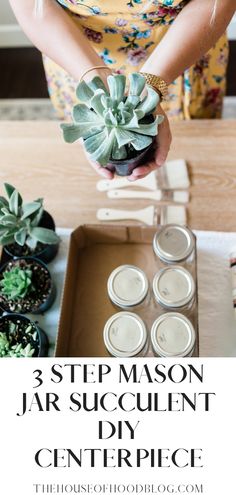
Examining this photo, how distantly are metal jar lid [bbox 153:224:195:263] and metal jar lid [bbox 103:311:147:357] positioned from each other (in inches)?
5.4

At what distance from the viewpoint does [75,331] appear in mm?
1021

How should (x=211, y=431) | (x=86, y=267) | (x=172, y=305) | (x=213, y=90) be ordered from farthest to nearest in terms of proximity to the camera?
1. (x=213, y=90)
2. (x=86, y=267)
3. (x=172, y=305)
4. (x=211, y=431)

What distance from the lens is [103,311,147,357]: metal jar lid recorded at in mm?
917

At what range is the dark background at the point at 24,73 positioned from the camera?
2.18 metres

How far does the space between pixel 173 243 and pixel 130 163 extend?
9.0 inches

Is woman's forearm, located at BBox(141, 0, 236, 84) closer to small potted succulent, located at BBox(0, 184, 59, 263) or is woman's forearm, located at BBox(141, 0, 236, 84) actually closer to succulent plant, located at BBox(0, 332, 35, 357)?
small potted succulent, located at BBox(0, 184, 59, 263)

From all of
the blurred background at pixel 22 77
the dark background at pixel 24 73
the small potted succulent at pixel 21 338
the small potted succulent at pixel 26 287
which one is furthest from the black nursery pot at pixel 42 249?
the dark background at pixel 24 73

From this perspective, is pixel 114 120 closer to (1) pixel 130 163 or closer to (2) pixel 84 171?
(1) pixel 130 163

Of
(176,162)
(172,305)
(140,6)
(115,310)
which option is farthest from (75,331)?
(140,6)

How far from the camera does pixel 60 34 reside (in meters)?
0.99

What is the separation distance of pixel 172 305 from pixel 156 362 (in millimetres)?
224

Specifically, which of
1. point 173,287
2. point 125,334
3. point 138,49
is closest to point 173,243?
point 173,287

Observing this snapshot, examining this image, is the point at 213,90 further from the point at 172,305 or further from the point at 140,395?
the point at 140,395

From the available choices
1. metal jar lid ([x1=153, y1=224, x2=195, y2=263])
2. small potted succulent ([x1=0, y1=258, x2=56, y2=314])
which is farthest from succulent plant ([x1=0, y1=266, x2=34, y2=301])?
metal jar lid ([x1=153, y1=224, x2=195, y2=263])
